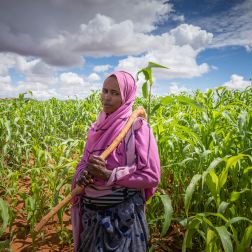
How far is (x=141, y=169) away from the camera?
4.50 ft

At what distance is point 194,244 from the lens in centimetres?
211

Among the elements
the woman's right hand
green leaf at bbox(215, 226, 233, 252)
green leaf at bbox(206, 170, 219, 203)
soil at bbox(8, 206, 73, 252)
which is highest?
the woman's right hand

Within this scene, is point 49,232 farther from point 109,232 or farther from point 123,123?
point 123,123

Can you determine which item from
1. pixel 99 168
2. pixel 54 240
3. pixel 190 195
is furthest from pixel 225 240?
pixel 54 240

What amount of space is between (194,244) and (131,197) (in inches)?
38.2

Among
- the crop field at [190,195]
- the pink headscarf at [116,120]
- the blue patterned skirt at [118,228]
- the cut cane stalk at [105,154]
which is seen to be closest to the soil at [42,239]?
the crop field at [190,195]

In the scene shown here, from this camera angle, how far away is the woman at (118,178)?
1360mm

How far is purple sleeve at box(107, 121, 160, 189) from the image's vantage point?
4.41 ft

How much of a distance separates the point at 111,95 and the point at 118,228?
0.66 m

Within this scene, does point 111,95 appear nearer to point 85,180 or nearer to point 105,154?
point 105,154

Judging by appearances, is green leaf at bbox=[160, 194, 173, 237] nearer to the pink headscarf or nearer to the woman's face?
the pink headscarf

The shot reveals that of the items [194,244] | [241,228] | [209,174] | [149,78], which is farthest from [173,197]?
[149,78]

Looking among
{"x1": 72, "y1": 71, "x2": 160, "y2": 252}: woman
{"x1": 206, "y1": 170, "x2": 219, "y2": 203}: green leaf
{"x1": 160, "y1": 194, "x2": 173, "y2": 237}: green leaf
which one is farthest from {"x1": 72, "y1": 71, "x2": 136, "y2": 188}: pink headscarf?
{"x1": 206, "y1": 170, "x2": 219, "y2": 203}: green leaf

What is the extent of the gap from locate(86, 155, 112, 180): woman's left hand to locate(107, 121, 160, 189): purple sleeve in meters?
0.03
